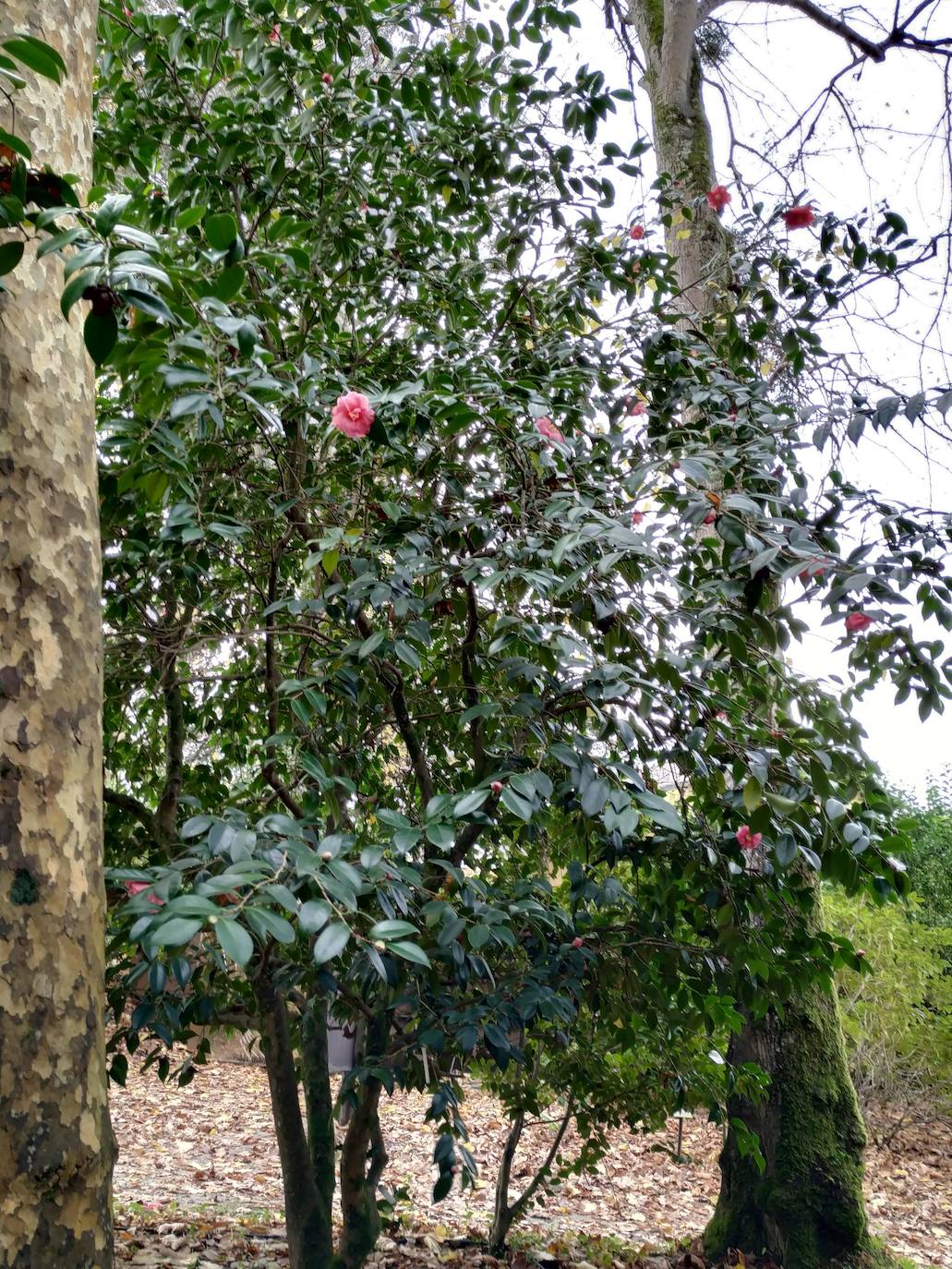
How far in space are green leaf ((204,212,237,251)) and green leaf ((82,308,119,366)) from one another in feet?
0.44

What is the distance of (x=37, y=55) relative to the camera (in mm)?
880

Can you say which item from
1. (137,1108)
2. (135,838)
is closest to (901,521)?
(135,838)

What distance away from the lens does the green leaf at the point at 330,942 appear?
1.03m

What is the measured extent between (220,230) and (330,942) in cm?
76

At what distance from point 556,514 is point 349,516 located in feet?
1.74

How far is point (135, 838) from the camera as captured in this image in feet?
8.64

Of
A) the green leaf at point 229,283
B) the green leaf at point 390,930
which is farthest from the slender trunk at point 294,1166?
the green leaf at point 229,283

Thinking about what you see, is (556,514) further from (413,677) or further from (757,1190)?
(757,1190)

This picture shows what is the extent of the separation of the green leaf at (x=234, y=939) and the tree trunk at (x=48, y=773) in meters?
0.27

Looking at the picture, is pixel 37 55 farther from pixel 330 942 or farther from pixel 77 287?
pixel 330 942

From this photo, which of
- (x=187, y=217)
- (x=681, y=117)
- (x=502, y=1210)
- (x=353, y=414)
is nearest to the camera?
(x=187, y=217)

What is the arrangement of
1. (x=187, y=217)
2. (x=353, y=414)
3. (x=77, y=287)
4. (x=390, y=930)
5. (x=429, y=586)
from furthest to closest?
(x=429, y=586) → (x=353, y=414) → (x=390, y=930) → (x=187, y=217) → (x=77, y=287)

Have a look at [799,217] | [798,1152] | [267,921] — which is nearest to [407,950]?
[267,921]

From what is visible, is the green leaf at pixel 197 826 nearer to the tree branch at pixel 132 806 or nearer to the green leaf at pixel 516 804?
the green leaf at pixel 516 804
